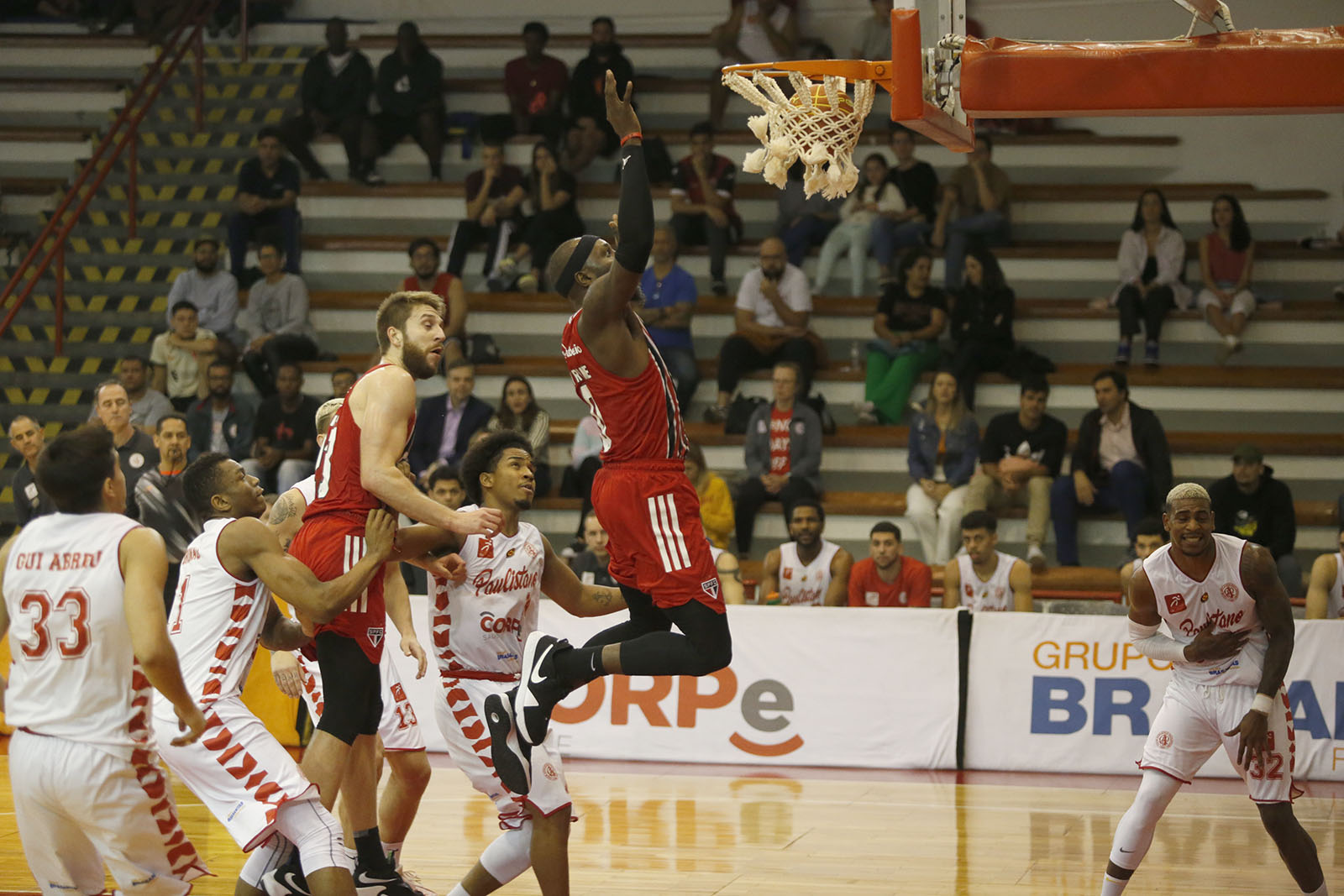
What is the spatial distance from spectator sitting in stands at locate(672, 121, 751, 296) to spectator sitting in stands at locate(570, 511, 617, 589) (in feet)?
14.8

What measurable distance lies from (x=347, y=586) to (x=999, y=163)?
39.5 feet

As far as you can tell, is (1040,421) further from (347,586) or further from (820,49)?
(347,586)

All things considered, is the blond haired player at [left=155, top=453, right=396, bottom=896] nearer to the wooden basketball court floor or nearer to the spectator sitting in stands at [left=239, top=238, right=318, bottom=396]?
the wooden basketball court floor

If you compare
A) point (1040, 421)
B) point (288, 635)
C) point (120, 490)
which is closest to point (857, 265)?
point (1040, 421)

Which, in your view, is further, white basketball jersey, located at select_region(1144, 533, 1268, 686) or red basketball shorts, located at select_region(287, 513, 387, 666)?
white basketball jersey, located at select_region(1144, 533, 1268, 686)

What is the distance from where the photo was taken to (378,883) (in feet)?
20.1

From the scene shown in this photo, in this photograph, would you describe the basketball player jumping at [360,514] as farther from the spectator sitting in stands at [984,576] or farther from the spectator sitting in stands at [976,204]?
the spectator sitting in stands at [976,204]

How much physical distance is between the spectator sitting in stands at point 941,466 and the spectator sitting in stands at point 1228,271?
124 inches

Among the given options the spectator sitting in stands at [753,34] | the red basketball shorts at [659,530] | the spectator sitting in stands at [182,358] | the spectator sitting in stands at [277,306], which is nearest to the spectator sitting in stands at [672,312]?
the spectator sitting in stands at [753,34]

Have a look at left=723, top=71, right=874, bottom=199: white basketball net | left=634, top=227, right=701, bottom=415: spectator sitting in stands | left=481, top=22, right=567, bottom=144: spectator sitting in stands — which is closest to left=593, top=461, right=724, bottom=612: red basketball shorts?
left=723, top=71, right=874, bottom=199: white basketball net

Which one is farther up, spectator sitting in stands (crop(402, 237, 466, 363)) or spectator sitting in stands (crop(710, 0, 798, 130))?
spectator sitting in stands (crop(710, 0, 798, 130))

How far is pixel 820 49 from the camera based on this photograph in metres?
15.7

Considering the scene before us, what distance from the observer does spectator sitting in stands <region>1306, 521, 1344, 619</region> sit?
1022cm

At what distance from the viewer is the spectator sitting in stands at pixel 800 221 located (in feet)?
50.2
